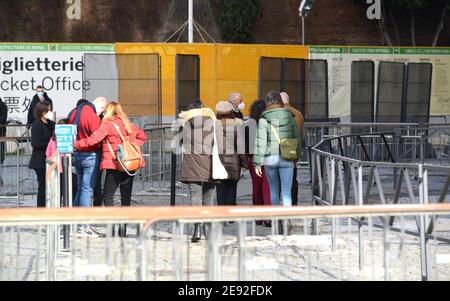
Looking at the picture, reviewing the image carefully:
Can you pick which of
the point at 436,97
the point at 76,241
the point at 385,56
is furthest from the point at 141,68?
the point at 76,241

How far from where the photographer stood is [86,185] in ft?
36.4

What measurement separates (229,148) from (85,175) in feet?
5.77

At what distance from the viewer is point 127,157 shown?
1088 cm

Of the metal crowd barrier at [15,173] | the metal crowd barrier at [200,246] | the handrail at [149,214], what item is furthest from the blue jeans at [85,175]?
the handrail at [149,214]

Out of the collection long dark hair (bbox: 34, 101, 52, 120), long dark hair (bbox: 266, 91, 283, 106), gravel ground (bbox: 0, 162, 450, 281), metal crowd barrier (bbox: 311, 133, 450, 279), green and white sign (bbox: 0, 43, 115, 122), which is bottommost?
gravel ground (bbox: 0, 162, 450, 281)

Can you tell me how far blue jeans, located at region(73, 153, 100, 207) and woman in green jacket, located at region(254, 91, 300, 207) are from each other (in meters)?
1.95

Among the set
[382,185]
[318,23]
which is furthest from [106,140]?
[318,23]

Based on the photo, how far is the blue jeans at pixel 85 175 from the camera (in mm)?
11086

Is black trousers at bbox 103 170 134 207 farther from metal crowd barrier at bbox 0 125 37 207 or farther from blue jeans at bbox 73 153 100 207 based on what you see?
metal crowd barrier at bbox 0 125 37 207

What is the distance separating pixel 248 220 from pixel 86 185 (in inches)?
228

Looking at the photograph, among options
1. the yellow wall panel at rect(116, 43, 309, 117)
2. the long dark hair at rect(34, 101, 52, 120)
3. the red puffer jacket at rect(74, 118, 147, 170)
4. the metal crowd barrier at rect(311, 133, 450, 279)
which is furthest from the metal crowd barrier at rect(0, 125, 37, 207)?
the yellow wall panel at rect(116, 43, 309, 117)

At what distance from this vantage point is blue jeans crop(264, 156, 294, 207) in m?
10.7

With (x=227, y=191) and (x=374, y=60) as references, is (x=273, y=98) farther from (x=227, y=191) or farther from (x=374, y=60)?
(x=374, y=60)
